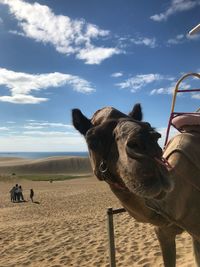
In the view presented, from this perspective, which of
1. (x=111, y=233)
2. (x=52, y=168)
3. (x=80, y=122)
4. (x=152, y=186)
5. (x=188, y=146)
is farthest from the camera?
(x=52, y=168)

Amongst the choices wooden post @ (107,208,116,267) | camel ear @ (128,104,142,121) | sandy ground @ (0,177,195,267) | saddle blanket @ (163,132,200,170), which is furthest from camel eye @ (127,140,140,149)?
sandy ground @ (0,177,195,267)

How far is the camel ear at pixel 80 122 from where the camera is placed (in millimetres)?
2533

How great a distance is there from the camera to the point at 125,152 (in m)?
2.27

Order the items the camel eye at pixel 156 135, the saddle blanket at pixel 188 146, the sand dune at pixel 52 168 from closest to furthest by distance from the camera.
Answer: the camel eye at pixel 156 135
the saddle blanket at pixel 188 146
the sand dune at pixel 52 168

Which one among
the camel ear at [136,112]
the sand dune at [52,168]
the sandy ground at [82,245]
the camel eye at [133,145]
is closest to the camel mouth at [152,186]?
the camel eye at [133,145]

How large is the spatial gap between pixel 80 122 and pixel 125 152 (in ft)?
1.36

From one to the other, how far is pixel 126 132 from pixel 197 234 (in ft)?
3.40

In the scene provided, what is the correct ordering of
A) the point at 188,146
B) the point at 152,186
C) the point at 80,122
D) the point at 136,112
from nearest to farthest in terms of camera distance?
the point at 152,186 → the point at 80,122 → the point at 136,112 → the point at 188,146

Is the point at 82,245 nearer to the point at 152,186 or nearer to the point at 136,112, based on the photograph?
the point at 136,112

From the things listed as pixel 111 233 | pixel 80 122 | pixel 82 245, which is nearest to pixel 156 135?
pixel 80 122

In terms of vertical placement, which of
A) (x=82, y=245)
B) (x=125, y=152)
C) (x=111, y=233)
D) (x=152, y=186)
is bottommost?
(x=82, y=245)

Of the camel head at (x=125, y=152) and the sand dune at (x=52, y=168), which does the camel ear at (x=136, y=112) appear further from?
the sand dune at (x=52, y=168)

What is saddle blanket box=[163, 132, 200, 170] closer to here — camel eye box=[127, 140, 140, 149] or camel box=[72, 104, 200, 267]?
camel box=[72, 104, 200, 267]

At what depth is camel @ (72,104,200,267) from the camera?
2154 millimetres
